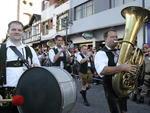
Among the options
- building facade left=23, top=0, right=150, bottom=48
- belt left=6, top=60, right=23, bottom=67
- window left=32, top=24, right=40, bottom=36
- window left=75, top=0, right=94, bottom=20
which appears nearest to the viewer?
belt left=6, top=60, right=23, bottom=67

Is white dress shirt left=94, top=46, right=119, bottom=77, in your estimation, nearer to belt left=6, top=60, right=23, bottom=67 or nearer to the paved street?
belt left=6, top=60, right=23, bottom=67

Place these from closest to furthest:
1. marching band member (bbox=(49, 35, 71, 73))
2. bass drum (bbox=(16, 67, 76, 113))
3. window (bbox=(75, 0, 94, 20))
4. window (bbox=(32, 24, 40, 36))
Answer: bass drum (bbox=(16, 67, 76, 113)), marching band member (bbox=(49, 35, 71, 73)), window (bbox=(75, 0, 94, 20)), window (bbox=(32, 24, 40, 36))

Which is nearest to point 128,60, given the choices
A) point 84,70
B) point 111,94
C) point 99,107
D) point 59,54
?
point 111,94

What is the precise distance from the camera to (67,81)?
384 centimetres

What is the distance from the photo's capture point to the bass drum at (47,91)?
3650mm

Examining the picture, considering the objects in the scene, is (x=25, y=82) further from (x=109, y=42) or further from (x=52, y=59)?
(x=52, y=59)

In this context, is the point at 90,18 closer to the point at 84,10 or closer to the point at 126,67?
the point at 84,10

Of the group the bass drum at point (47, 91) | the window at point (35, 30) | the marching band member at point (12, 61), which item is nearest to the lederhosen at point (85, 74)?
the marching band member at point (12, 61)

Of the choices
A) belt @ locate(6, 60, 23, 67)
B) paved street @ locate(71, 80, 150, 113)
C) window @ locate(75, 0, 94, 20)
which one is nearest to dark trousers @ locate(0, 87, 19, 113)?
belt @ locate(6, 60, 23, 67)

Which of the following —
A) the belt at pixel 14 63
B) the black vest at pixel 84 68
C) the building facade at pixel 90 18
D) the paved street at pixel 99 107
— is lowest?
the paved street at pixel 99 107

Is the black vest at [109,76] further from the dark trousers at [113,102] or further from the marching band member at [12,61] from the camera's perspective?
the marching band member at [12,61]

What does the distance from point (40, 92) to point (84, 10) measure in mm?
25079

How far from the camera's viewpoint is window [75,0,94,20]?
2712cm

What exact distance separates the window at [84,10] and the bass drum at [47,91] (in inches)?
910
